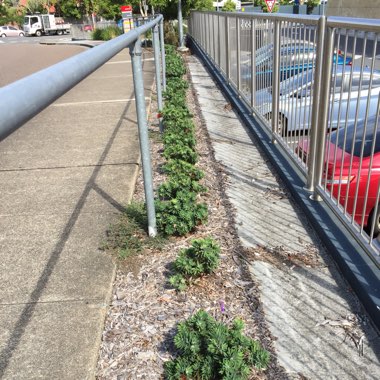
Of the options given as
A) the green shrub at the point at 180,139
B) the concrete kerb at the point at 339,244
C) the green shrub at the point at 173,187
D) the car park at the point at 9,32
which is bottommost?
the car park at the point at 9,32

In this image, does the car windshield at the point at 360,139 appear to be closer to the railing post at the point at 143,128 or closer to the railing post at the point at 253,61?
the railing post at the point at 143,128

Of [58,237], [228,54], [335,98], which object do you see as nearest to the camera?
[335,98]

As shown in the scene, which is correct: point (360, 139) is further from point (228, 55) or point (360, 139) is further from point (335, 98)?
point (228, 55)

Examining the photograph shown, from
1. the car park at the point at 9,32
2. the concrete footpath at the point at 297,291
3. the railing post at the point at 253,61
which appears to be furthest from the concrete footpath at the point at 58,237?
the car park at the point at 9,32

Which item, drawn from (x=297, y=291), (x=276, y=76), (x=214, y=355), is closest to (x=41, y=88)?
(x=214, y=355)

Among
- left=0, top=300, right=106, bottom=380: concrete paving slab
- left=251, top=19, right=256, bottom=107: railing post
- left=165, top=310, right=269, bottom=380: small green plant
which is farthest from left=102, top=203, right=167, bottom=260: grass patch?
left=251, top=19, right=256, bottom=107: railing post

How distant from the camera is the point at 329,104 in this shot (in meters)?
3.92

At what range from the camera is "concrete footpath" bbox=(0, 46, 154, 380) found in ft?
8.74

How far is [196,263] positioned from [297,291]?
0.71 m

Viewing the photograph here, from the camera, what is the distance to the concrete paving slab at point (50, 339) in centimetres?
250

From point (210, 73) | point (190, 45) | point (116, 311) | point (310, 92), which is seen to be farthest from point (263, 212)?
point (190, 45)

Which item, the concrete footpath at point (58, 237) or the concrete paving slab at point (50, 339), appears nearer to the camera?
the concrete paving slab at point (50, 339)

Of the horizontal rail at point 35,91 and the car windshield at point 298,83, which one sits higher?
the horizontal rail at point 35,91

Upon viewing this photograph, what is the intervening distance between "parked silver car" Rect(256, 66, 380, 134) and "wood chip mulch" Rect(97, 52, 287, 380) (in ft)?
4.47
